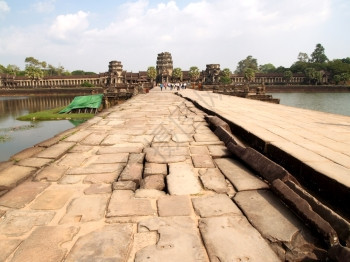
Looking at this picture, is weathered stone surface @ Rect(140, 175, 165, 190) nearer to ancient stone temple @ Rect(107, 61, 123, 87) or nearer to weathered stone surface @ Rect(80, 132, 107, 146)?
weathered stone surface @ Rect(80, 132, 107, 146)

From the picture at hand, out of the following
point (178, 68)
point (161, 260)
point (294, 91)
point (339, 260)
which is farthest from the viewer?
point (178, 68)

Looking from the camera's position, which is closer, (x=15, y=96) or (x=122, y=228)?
(x=122, y=228)

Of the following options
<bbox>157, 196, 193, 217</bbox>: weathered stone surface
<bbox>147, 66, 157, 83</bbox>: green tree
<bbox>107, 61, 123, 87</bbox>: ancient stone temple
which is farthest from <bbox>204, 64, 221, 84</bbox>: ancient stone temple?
<bbox>157, 196, 193, 217</bbox>: weathered stone surface

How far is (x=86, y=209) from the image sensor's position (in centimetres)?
179

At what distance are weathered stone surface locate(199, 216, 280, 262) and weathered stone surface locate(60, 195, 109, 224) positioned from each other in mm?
718

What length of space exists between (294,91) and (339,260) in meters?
60.9

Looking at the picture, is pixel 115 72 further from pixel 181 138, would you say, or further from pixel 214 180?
pixel 214 180

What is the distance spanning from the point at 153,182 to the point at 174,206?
447 mm

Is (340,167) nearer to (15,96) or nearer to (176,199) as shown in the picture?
(176,199)

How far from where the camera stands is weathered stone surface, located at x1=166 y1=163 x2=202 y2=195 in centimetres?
205

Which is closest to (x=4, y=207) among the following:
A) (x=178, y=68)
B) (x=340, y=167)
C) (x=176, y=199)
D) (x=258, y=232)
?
(x=176, y=199)

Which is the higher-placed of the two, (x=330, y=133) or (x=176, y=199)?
(x=330, y=133)

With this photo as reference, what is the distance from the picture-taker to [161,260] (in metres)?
1.28

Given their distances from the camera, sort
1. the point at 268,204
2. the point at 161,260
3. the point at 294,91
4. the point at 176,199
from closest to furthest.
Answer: the point at 161,260, the point at 268,204, the point at 176,199, the point at 294,91
